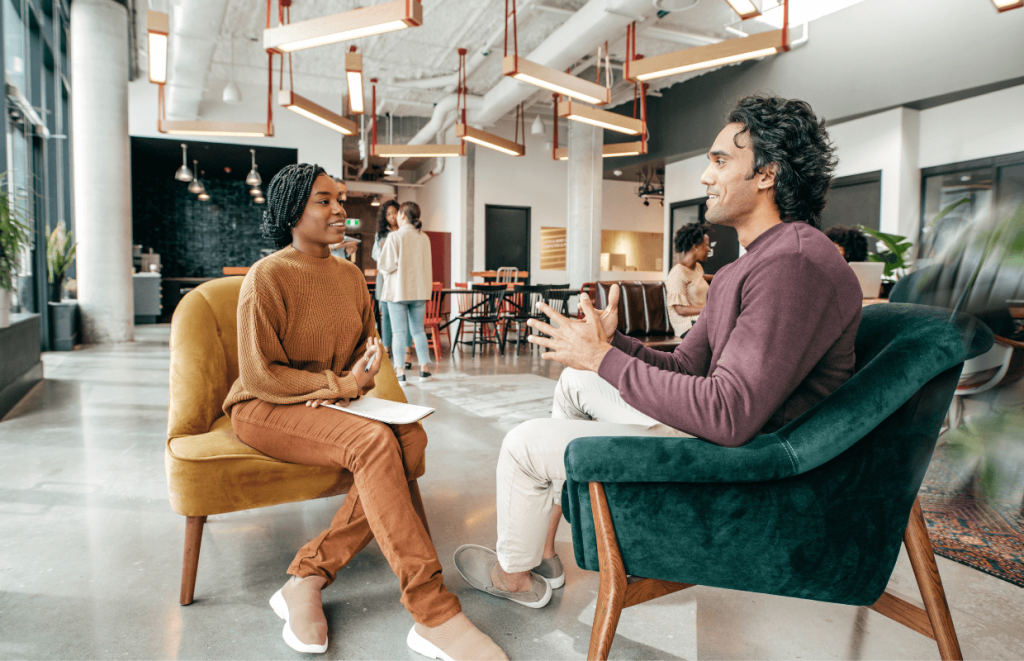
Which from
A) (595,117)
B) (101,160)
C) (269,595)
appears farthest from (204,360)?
(101,160)

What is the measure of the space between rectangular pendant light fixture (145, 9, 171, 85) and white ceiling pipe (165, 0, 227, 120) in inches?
21.0

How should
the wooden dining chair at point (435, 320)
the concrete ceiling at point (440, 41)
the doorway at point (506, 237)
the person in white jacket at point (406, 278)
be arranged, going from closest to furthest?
the person in white jacket at point (406, 278) < the wooden dining chair at point (435, 320) < the concrete ceiling at point (440, 41) < the doorway at point (506, 237)

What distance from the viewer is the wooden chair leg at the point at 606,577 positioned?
44.9 inches

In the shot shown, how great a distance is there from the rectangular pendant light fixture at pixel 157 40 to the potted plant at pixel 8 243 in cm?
225

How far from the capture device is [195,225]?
13.4 meters

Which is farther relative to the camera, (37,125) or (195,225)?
(195,225)

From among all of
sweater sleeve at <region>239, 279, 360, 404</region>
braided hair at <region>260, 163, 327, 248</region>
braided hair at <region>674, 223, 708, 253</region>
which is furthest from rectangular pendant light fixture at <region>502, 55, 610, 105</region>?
sweater sleeve at <region>239, 279, 360, 404</region>

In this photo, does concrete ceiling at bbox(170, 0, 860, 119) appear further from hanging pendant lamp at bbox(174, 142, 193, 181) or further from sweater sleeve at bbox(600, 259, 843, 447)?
sweater sleeve at bbox(600, 259, 843, 447)

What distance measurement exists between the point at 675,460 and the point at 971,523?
42cm

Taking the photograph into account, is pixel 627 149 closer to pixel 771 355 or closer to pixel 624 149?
pixel 624 149

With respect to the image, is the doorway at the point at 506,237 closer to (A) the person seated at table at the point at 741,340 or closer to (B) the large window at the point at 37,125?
(B) the large window at the point at 37,125

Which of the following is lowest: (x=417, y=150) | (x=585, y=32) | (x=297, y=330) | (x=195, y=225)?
(x=297, y=330)

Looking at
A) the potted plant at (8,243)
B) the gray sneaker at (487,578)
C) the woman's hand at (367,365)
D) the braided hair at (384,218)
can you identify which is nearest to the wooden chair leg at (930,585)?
the gray sneaker at (487,578)

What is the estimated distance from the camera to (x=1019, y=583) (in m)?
1.72
